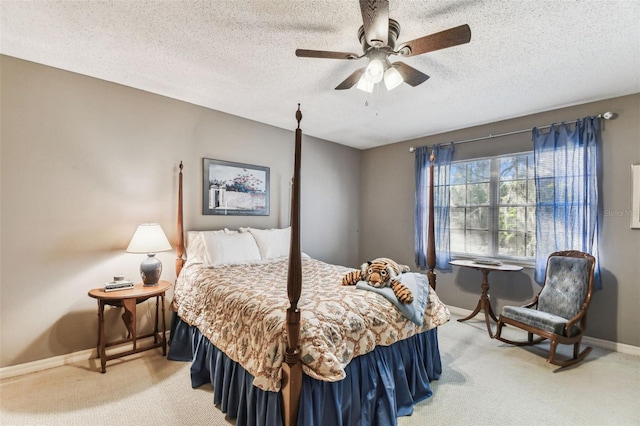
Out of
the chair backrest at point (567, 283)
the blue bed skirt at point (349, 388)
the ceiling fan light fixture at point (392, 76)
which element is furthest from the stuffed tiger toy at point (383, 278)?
the chair backrest at point (567, 283)

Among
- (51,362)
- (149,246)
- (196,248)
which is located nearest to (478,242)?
(196,248)

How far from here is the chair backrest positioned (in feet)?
9.56

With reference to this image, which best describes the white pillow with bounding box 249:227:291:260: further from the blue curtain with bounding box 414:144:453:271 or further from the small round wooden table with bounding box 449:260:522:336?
the small round wooden table with bounding box 449:260:522:336

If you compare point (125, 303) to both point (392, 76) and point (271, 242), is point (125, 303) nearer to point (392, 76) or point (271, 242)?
point (271, 242)

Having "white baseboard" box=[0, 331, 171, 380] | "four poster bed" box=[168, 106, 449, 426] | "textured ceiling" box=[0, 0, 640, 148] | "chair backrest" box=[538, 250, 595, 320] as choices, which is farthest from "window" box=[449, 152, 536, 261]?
"white baseboard" box=[0, 331, 171, 380]

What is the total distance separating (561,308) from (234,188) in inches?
151

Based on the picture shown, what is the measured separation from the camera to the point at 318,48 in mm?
2283

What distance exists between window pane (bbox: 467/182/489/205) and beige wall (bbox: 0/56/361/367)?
135 inches

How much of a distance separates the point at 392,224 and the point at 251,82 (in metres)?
3.21

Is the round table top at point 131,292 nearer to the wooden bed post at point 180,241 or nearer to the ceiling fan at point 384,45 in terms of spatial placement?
the wooden bed post at point 180,241

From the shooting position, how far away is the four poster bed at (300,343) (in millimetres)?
1551

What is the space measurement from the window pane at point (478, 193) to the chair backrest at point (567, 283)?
3.52ft

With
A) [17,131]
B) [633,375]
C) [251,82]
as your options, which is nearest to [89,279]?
[17,131]

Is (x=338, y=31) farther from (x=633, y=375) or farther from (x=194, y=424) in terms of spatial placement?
(x=633, y=375)
